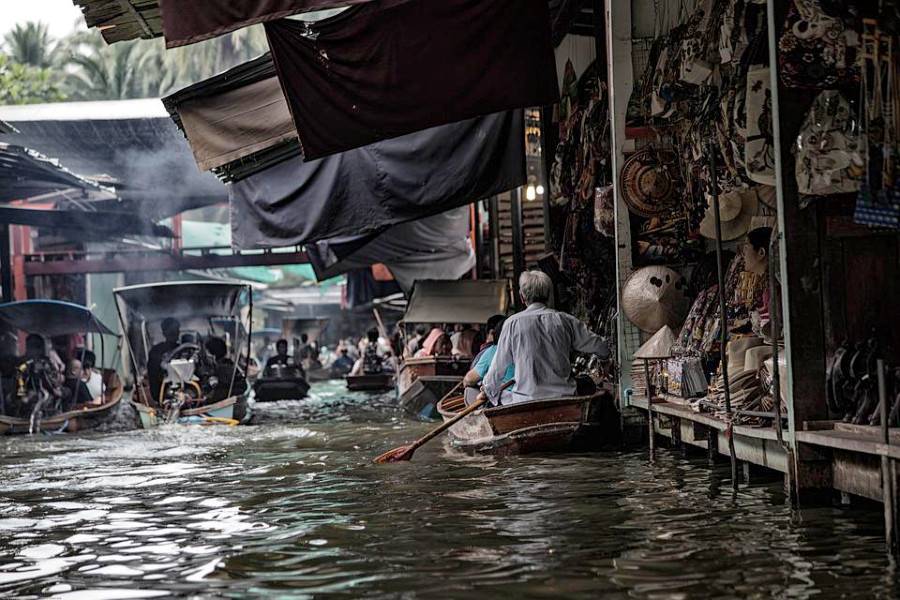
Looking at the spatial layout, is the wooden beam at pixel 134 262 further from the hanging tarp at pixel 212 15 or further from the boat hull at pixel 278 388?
the hanging tarp at pixel 212 15

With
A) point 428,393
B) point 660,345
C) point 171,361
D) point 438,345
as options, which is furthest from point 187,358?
point 660,345

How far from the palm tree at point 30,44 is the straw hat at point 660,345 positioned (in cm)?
4441

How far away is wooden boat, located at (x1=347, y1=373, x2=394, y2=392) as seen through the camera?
28.5 m

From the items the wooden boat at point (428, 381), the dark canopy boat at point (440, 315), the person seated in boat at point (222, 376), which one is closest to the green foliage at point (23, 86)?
the person seated in boat at point (222, 376)

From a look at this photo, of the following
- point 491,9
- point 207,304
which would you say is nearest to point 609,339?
point 491,9

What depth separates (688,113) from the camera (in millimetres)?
8906

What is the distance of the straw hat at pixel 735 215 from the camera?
352 inches

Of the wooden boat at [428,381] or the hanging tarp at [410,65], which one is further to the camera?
the wooden boat at [428,381]

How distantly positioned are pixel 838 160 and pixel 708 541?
2056mm

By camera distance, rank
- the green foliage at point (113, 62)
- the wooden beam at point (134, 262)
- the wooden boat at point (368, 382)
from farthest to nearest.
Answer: the green foliage at point (113, 62), the wooden beam at point (134, 262), the wooden boat at point (368, 382)

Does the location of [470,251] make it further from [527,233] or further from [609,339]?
[609,339]

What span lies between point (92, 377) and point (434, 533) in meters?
15.9

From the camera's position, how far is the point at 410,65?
8688 millimetres

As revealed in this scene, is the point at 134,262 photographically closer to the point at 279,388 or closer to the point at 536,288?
the point at 279,388
